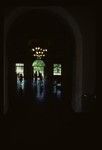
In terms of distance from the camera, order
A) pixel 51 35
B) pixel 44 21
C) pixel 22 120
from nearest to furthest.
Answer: pixel 22 120, pixel 44 21, pixel 51 35

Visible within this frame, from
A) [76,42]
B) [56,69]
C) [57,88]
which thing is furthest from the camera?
[56,69]

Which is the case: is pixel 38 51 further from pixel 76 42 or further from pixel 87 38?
pixel 87 38

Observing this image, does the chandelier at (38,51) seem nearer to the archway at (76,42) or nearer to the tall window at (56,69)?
the tall window at (56,69)

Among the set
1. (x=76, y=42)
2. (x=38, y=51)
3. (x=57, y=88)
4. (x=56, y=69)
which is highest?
(x=38, y=51)

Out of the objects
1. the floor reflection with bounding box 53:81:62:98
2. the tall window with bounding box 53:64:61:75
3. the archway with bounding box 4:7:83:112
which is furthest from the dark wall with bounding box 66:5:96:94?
the tall window with bounding box 53:64:61:75

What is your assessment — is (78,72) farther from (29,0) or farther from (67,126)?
(29,0)

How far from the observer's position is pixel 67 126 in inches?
479

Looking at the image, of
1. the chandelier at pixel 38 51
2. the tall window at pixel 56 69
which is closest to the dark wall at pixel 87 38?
the chandelier at pixel 38 51

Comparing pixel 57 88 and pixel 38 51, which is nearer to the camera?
pixel 57 88

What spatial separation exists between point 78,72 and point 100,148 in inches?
297

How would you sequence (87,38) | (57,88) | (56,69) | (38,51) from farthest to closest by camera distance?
(56,69)
(38,51)
(57,88)
(87,38)

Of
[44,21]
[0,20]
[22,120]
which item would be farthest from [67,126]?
[44,21]

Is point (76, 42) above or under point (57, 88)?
above

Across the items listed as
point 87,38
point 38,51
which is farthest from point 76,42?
point 38,51
